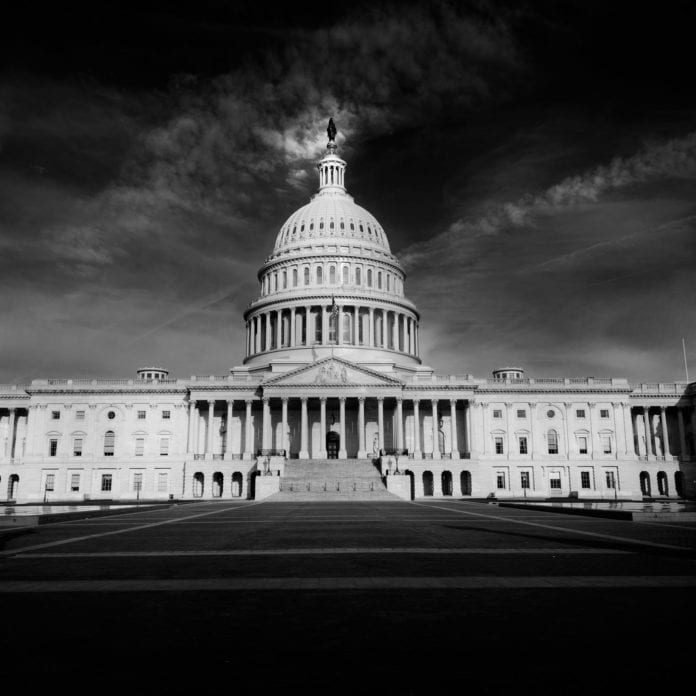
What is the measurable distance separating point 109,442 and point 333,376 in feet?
107

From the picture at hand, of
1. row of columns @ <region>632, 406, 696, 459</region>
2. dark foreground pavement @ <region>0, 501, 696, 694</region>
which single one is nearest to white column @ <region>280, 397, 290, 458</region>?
row of columns @ <region>632, 406, 696, 459</region>

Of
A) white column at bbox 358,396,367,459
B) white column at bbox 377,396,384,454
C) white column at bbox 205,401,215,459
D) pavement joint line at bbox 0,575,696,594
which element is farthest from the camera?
white column at bbox 205,401,215,459

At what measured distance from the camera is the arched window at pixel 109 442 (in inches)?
3930

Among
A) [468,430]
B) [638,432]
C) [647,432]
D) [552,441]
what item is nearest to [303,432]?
[468,430]

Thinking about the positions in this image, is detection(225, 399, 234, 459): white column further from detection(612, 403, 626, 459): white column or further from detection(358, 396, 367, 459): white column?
detection(612, 403, 626, 459): white column

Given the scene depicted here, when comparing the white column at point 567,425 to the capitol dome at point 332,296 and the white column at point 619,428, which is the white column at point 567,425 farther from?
the capitol dome at point 332,296

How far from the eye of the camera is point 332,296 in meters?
117

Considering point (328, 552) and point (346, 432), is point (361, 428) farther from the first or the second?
point (328, 552)

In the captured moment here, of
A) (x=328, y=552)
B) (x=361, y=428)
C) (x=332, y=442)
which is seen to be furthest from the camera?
(x=332, y=442)

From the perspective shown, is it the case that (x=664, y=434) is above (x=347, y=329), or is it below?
below

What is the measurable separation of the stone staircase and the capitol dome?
84.5ft

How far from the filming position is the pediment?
96.3 metres

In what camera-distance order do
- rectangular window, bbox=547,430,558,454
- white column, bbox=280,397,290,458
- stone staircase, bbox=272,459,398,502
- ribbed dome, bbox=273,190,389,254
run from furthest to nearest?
ribbed dome, bbox=273,190,389,254 < rectangular window, bbox=547,430,558,454 < white column, bbox=280,397,290,458 < stone staircase, bbox=272,459,398,502

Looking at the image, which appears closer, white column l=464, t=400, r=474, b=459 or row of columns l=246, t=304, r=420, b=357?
white column l=464, t=400, r=474, b=459
